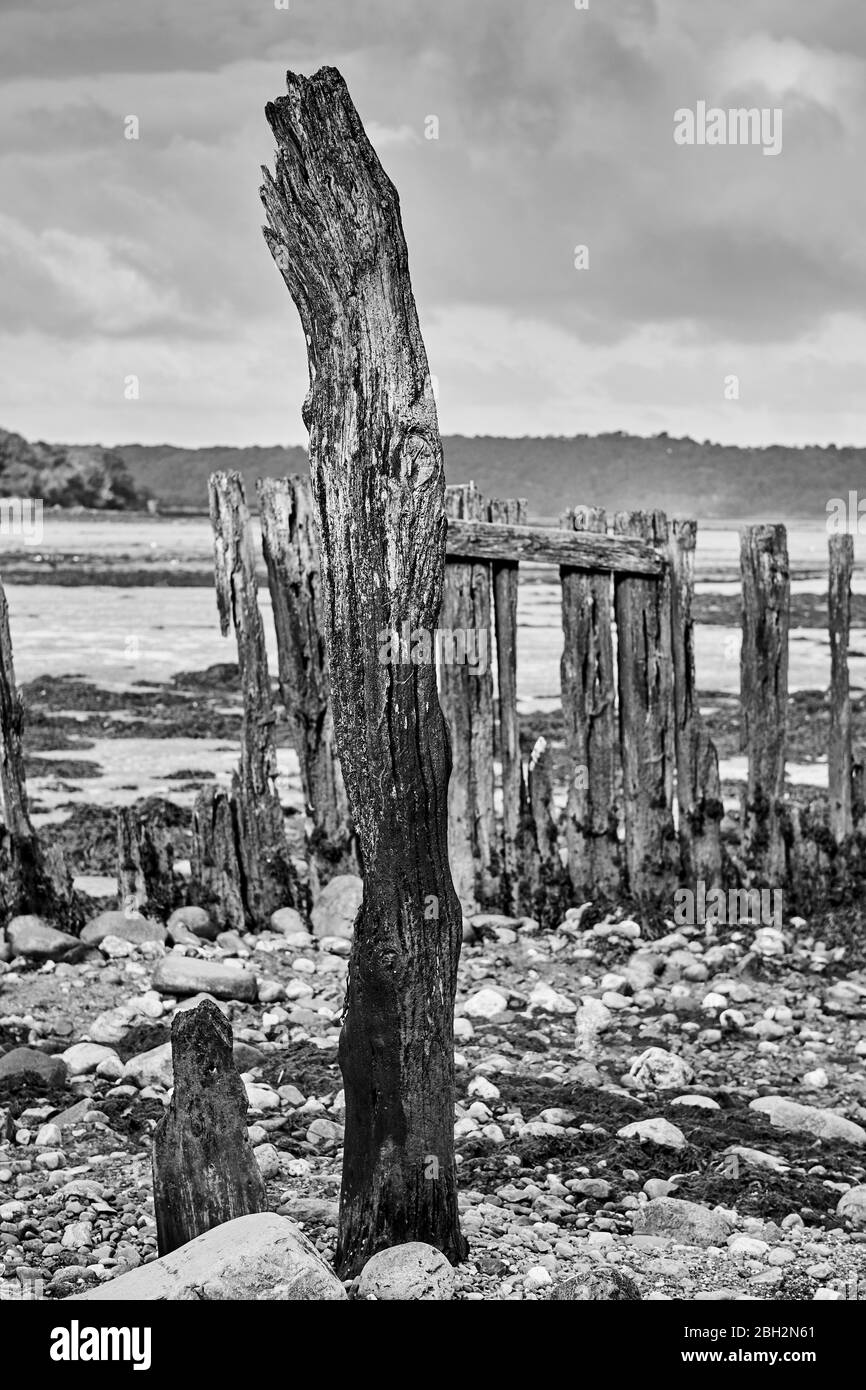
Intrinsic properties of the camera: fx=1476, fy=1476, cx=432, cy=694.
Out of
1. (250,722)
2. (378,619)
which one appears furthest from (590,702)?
(378,619)

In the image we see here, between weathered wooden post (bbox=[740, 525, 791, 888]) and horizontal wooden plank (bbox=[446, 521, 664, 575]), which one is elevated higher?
horizontal wooden plank (bbox=[446, 521, 664, 575])

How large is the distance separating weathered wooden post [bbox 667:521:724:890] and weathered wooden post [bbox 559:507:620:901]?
390 mm

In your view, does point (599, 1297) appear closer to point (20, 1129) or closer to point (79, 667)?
point (20, 1129)

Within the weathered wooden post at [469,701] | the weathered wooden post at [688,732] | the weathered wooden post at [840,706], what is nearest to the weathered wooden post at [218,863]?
the weathered wooden post at [469,701]

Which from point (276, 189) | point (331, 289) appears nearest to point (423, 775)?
point (331, 289)

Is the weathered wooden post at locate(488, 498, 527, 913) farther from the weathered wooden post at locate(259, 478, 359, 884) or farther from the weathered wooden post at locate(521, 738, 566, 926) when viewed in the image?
the weathered wooden post at locate(259, 478, 359, 884)

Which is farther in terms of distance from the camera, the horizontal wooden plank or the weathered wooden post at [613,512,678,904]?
the weathered wooden post at [613,512,678,904]

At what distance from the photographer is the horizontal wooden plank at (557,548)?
8.62 meters

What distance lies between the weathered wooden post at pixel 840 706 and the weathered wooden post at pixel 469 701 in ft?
6.82

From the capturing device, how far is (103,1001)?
24.5 ft

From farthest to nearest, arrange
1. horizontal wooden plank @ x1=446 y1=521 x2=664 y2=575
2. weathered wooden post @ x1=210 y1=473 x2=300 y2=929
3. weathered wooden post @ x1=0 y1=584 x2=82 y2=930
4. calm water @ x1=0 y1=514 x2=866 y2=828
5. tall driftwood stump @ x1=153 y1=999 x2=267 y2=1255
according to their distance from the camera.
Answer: calm water @ x1=0 y1=514 x2=866 y2=828
horizontal wooden plank @ x1=446 y1=521 x2=664 y2=575
weathered wooden post @ x1=210 y1=473 x2=300 y2=929
weathered wooden post @ x1=0 y1=584 x2=82 y2=930
tall driftwood stump @ x1=153 y1=999 x2=267 y2=1255

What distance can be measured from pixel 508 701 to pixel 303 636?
1.27 meters

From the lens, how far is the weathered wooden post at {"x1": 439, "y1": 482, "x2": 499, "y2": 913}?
28.3 ft

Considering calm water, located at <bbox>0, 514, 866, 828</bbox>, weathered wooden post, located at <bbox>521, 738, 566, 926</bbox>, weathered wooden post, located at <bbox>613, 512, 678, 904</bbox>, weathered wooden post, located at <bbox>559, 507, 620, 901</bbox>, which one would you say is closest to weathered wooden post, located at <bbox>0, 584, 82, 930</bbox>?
weathered wooden post, located at <bbox>521, 738, 566, 926</bbox>
